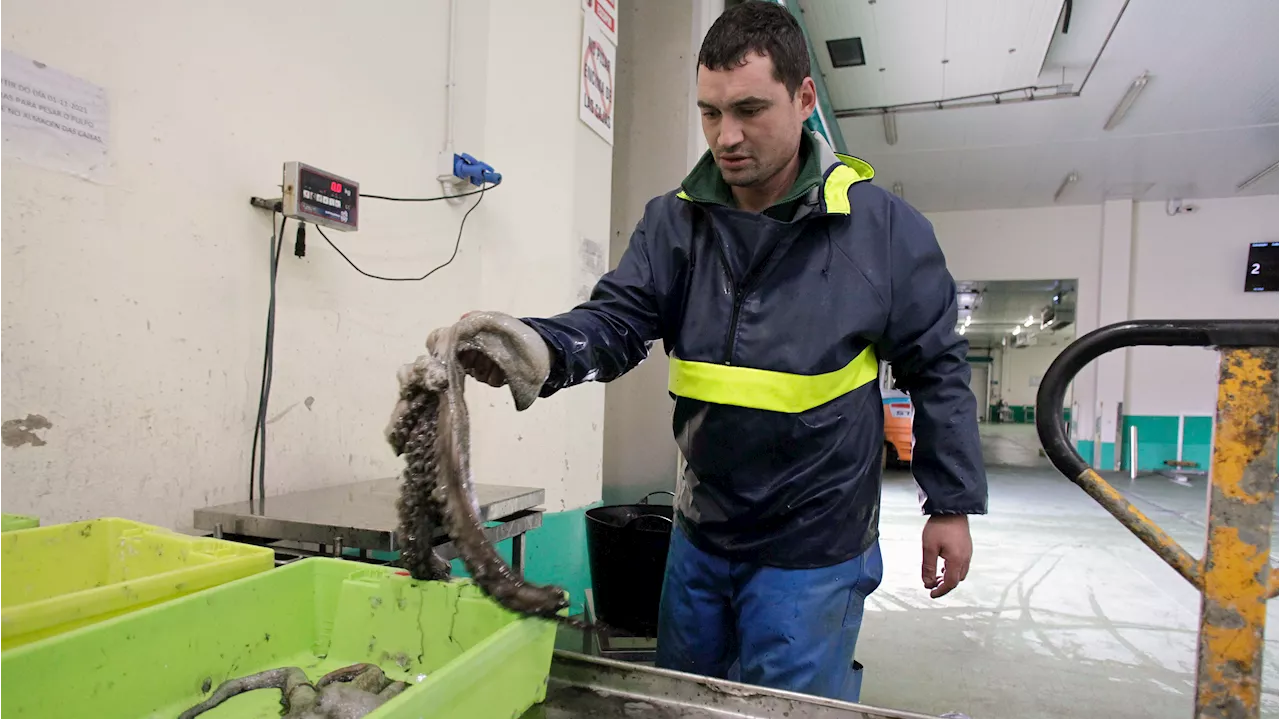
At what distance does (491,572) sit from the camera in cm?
71

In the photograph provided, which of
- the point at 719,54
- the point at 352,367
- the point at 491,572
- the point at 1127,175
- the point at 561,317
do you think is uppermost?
the point at 1127,175

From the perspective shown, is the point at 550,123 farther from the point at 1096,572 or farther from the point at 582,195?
the point at 1096,572

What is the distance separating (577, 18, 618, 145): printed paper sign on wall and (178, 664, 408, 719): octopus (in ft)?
6.90

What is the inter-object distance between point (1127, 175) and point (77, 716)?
27.3ft

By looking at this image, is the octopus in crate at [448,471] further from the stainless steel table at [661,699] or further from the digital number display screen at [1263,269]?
the digital number display screen at [1263,269]

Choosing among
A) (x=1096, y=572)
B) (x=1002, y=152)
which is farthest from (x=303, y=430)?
(x=1002, y=152)

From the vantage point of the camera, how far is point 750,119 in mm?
1066

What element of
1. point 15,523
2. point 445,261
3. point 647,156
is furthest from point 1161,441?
point 15,523

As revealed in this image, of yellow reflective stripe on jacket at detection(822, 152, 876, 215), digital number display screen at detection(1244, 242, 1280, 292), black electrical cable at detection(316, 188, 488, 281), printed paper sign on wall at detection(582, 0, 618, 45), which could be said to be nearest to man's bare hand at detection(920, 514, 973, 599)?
yellow reflective stripe on jacket at detection(822, 152, 876, 215)

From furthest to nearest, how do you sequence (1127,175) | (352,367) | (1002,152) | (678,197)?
1. (1127,175)
2. (1002,152)
3. (352,367)
4. (678,197)

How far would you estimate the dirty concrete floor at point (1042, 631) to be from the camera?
2.10 meters

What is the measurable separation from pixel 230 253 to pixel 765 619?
1.24 m

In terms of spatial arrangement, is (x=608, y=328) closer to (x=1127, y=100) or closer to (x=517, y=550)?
(x=517, y=550)

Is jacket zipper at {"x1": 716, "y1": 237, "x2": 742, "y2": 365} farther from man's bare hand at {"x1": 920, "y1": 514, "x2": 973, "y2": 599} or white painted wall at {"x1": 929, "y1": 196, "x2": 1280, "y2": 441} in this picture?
white painted wall at {"x1": 929, "y1": 196, "x2": 1280, "y2": 441}
